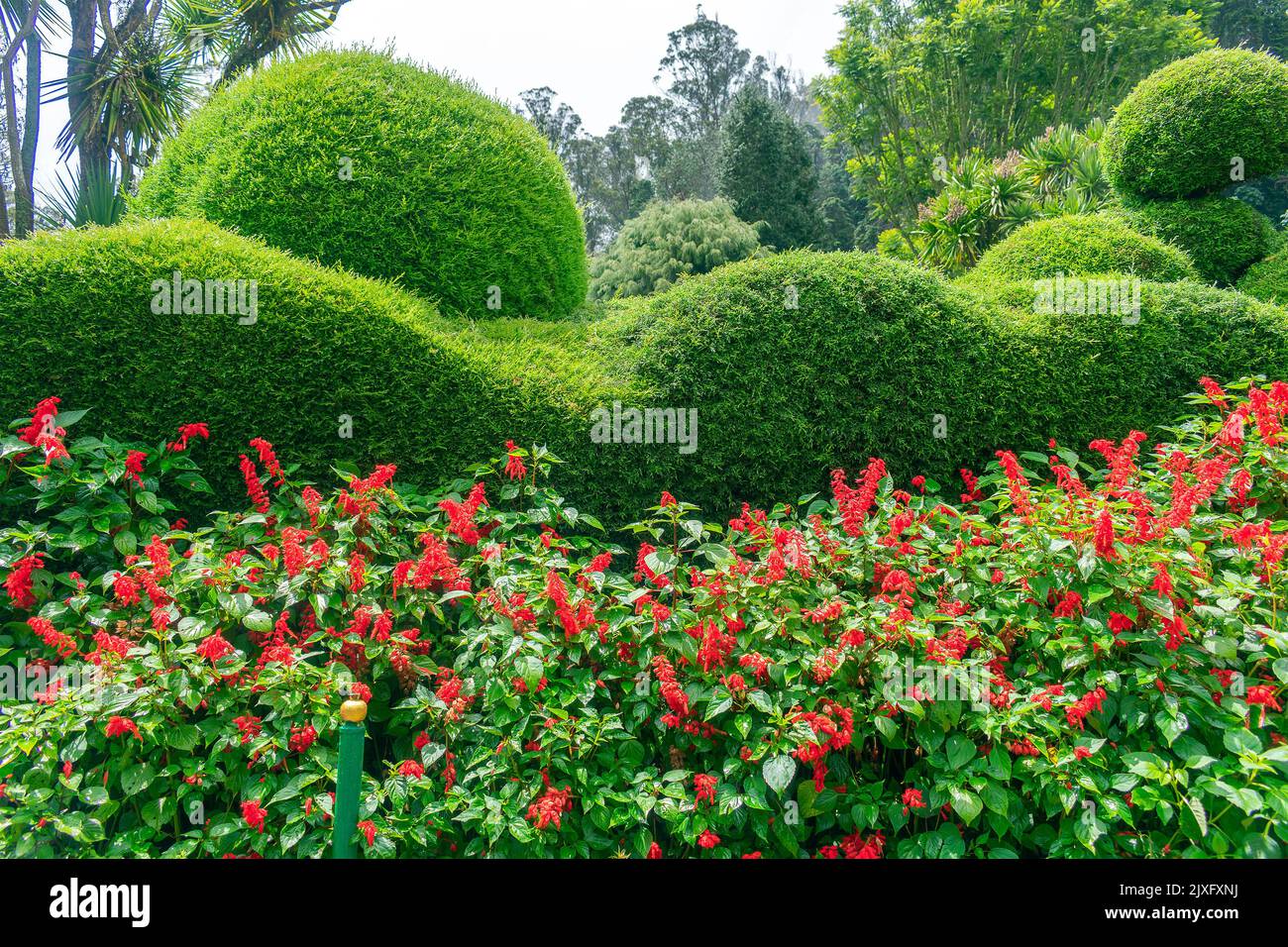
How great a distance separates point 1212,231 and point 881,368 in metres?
5.55

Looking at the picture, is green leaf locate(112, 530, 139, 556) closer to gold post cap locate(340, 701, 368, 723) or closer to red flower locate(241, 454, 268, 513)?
red flower locate(241, 454, 268, 513)

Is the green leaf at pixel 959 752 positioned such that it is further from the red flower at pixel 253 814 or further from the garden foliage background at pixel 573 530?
the red flower at pixel 253 814

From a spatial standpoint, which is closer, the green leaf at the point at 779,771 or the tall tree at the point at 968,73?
the green leaf at the point at 779,771

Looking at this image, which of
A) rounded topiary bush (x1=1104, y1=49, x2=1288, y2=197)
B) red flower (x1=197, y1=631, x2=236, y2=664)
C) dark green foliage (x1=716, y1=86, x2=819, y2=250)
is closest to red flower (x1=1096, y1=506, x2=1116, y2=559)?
red flower (x1=197, y1=631, x2=236, y2=664)

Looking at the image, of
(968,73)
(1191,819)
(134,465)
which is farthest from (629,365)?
(968,73)

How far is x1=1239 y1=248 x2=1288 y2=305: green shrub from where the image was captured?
7.44 meters

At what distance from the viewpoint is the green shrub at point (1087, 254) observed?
6.46 metres

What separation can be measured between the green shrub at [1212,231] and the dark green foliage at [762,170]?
51.6 ft

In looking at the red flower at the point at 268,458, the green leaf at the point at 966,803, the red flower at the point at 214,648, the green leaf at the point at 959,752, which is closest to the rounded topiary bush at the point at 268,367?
the red flower at the point at 268,458

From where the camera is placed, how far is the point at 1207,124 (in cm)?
763

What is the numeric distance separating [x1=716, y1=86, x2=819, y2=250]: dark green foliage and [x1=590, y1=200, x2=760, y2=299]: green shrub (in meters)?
6.72

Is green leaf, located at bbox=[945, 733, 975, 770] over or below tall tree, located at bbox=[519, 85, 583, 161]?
below
